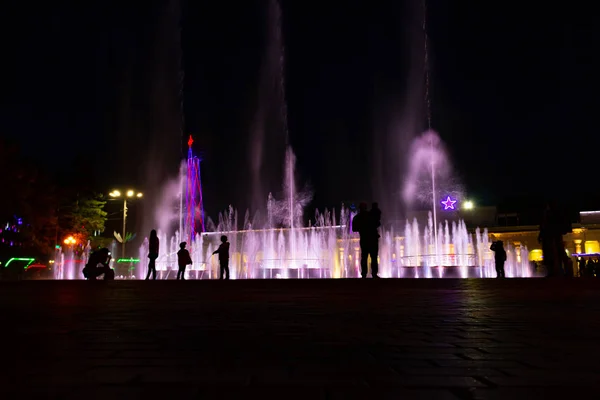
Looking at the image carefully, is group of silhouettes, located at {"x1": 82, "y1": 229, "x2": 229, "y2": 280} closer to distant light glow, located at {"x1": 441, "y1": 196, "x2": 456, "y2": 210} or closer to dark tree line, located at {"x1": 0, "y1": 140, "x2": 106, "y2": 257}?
dark tree line, located at {"x1": 0, "y1": 140, "x2": 106, "y2": 257}

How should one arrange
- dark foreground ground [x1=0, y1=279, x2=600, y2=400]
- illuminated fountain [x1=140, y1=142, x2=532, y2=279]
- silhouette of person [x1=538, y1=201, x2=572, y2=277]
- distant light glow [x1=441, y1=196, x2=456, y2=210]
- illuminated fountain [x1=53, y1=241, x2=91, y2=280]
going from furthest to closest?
1. distant light glow [x1=441, y1=196, x2=456, y2=210]
2. illuminated fountain [x1=53, y1=241, x2=91, y2=280]
3. illuminated fountain [x1=140, y1=142, x2=532, y2=279]
4. silhouette of person [x1=538, y1=201, x2=572, y2=277]
5. dark foreground ground [x1=0, y1=279, x2=600, y2=400]

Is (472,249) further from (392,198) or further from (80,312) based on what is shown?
(80,312)

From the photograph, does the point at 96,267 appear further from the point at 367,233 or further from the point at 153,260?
the point at 367,233

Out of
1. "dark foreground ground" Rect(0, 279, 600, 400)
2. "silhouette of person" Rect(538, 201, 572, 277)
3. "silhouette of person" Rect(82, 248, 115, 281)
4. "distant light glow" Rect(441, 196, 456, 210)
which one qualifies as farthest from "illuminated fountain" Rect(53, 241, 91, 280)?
"distant light glow" Rect(441, 196, 456, 210)

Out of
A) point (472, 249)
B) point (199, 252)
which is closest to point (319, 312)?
point (199, 252)

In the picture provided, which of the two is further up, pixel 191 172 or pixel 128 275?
pixel 191 172

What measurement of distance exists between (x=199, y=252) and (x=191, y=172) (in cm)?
586

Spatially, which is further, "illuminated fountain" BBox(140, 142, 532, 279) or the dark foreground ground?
"illuminated fountain" BBox(140, 142, 532, 279)

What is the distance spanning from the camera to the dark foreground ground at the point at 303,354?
77.7 inches

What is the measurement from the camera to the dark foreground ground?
197 centimetres

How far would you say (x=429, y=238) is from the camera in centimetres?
5941

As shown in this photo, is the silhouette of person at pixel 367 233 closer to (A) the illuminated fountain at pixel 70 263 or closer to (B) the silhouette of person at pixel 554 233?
(B) the silhouette of person at pixel 554 233

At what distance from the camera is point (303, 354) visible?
2.71 metres

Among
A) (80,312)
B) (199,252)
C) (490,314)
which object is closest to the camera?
(490,314)
